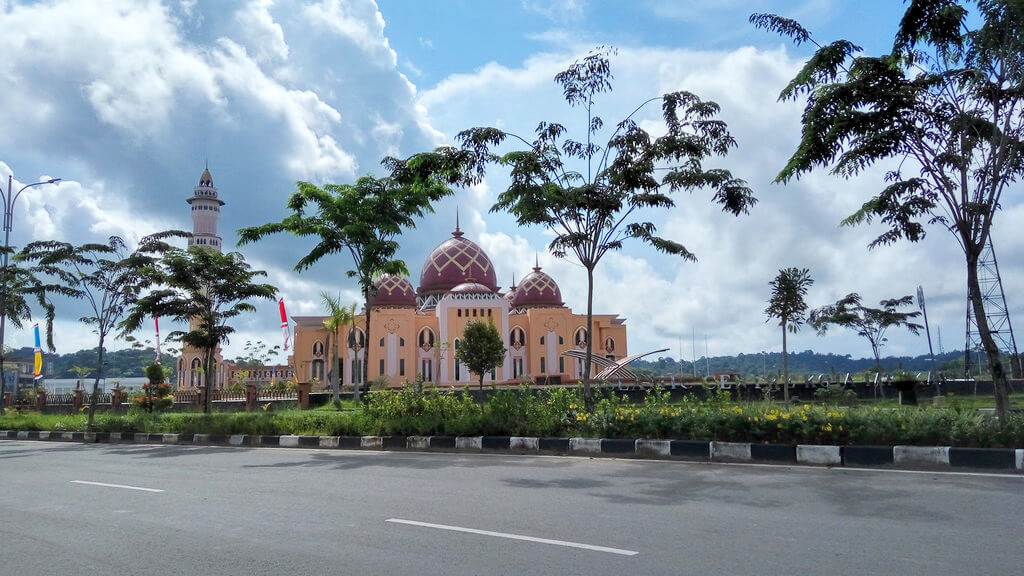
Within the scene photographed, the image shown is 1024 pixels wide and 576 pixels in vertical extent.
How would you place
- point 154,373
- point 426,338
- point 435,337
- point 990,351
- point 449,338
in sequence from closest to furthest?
point 990,351 < point 154,373 < point 449,338 < point 435,337 < point 426,338

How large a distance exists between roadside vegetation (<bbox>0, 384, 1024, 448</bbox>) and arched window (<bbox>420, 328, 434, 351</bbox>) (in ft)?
97.3

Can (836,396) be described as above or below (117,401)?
above

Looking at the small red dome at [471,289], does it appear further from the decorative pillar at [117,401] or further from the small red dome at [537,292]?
the decorative pillar at [117,401]

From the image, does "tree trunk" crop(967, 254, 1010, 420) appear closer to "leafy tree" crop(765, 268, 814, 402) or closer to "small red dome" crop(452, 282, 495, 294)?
"leafy tree" crop(765, 268, 814, 402)

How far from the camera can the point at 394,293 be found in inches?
1999

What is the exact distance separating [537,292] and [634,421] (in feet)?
138

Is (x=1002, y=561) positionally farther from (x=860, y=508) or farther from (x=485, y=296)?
(x=485, y=296)

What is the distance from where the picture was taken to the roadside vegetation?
8.79m

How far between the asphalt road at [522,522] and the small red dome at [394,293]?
134 ft

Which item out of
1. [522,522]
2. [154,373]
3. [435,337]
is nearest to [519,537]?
[522,522]

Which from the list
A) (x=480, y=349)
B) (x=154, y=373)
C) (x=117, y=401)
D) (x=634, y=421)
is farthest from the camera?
(x=480, y=349)

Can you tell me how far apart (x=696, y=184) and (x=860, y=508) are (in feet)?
27.4

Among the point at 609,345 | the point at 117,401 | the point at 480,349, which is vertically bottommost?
the point at 117,401

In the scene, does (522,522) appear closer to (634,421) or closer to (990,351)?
(634,421)
